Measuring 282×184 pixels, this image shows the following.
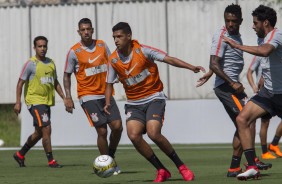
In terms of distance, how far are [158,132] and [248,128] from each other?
1111mm

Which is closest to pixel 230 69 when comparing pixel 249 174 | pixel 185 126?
pixel 249 174

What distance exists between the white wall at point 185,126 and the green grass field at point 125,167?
33.6 inches

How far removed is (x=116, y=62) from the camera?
1355 cm

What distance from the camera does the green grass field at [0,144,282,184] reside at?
45.5ft

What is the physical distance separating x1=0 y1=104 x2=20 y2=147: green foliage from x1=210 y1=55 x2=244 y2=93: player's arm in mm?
13623

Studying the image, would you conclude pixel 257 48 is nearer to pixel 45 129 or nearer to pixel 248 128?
pixel 248 128

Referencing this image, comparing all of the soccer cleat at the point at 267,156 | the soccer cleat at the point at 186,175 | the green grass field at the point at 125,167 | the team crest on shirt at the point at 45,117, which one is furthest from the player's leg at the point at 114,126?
the soccer cleat at the point at 267,156

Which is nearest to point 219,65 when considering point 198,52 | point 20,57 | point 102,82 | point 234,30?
point 234,30

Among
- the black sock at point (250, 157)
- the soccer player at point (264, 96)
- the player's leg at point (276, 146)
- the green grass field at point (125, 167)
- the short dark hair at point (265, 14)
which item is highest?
the short dark hair at point (265, 14)

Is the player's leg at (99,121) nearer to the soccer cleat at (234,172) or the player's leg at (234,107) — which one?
the player's leg at (234,107)

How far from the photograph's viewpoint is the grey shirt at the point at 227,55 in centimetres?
1376

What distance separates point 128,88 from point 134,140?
761mm

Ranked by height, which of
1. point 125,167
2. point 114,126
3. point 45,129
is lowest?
point 125,167

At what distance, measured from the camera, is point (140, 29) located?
29438mm
